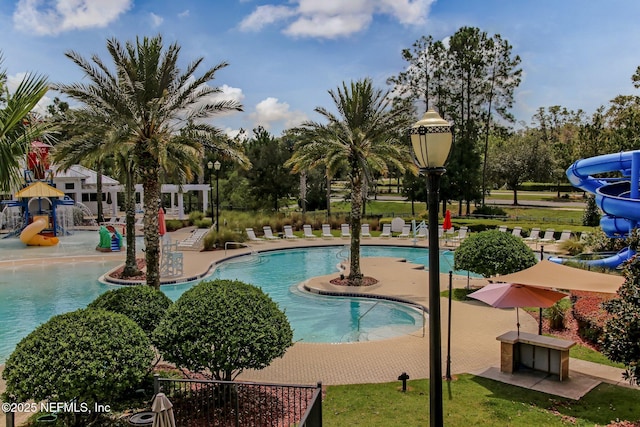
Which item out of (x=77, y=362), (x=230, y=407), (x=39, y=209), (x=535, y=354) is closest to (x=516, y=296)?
(x=535, y=354)

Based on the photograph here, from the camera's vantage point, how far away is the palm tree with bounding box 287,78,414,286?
758 inches

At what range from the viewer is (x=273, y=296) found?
64.0 ft

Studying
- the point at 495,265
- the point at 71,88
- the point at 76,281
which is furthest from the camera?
the point at 76,281

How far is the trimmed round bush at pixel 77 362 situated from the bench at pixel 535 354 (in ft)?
22.9

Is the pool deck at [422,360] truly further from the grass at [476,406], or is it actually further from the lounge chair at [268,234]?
the lounge chair at [268,234]

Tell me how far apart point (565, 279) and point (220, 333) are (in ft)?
22.4

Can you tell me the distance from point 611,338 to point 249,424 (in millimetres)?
5618

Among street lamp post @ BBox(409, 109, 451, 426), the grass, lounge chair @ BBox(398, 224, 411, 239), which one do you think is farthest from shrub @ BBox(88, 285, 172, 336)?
lounge chair @ BBox(398, 224, 411, 239)

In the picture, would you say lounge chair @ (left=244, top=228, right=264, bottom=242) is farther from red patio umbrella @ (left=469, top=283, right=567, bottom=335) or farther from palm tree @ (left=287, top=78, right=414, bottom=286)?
red patio umbrella @ (left=469, top=283, right=567, bottom=335)

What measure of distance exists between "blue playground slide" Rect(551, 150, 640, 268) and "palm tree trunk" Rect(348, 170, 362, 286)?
7134mm

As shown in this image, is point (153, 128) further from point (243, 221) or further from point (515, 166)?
point (515, 166)

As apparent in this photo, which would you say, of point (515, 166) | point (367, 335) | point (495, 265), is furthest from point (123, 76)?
point (515, 166)

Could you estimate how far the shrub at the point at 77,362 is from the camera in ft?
22.4

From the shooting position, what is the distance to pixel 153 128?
15.0m
